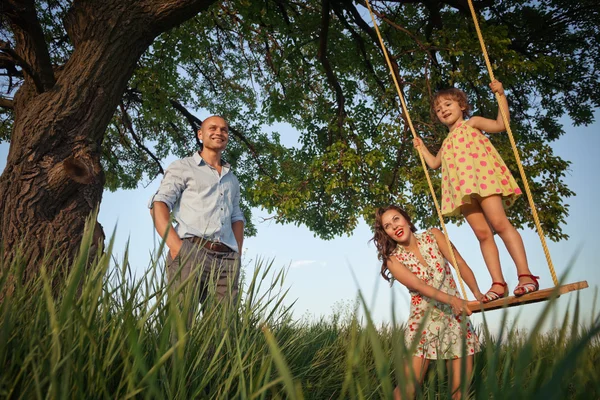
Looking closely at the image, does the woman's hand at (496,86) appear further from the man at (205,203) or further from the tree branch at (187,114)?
the tree branch at (187,114)

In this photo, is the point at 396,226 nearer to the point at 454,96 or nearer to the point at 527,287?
the point at 527,287

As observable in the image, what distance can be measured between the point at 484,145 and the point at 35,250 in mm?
3923

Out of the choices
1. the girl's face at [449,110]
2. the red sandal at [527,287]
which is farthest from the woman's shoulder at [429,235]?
the girl's face at [449,110]

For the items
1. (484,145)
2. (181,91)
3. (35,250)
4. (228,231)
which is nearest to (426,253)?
(484,145)

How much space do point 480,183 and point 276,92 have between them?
19.2 ft

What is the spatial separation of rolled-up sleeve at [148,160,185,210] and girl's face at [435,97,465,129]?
2.18 m

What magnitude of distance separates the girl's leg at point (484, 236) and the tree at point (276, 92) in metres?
2.60

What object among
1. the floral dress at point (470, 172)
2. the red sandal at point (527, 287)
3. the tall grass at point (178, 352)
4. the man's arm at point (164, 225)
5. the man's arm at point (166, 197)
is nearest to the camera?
the tall grass at point (178, 352)

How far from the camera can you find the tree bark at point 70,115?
439cm

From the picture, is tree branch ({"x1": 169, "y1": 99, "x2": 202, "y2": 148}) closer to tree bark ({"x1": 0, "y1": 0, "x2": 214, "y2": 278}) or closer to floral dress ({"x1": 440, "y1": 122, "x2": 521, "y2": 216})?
tree bark ({"x1": 0, "y1": 0, "x2": 214, "y2": 278})

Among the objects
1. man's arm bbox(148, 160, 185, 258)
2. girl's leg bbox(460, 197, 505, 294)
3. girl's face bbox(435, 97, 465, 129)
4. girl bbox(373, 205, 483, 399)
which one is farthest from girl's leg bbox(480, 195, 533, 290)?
man's arm bbox(148, 160, 185, 258)

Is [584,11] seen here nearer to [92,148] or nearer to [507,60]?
[507,60]

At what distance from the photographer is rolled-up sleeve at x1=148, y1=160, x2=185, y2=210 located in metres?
3.40

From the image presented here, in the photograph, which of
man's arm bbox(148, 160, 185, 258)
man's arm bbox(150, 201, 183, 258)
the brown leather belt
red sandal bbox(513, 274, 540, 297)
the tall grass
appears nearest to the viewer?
the tall grass
